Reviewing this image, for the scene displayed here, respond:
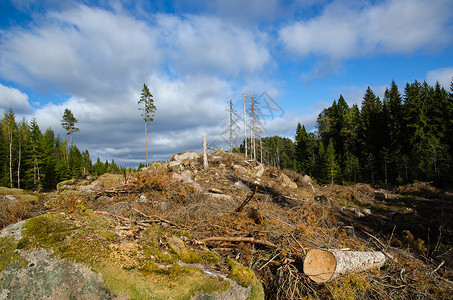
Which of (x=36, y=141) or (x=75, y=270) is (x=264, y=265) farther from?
(x=36, y=141)

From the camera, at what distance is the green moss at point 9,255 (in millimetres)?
2189

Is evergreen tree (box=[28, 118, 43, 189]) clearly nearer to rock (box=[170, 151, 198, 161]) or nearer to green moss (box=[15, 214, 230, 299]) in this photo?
rock (box=[170, 151, 198, 161])

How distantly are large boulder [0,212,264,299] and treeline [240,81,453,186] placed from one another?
2502 centimetres

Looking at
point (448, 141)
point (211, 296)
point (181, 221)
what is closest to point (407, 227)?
point (181, 221)

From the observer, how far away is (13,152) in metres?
30.3

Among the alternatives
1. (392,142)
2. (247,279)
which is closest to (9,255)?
(247,279)

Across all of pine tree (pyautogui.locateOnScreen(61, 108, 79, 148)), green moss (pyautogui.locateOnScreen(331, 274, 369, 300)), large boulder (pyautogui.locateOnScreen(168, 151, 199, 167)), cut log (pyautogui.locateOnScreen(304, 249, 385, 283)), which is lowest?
green moss (pyautogui.locateOnScreen(331, 274, 369, 300))

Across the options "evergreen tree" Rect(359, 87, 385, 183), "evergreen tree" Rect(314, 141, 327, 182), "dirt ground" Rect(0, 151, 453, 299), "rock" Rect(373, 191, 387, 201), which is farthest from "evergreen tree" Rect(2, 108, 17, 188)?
"evergreen tree" Rect(359, 87, 385, 183)

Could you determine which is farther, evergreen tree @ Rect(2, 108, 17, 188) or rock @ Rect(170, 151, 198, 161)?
evergreen tree @ Rect(2, 108, 17, 188)

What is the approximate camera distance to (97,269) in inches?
86.8

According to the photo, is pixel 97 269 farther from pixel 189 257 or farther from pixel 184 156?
pixel 184 156

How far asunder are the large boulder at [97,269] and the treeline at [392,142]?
25022 mm

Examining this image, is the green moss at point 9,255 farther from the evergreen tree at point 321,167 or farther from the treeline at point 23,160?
the evergreen tree at point 321,167

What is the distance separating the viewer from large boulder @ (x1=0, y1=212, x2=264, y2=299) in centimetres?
211
